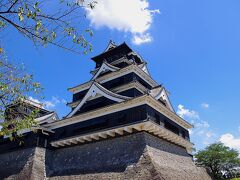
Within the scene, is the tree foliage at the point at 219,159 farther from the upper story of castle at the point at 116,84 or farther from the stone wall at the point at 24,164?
the stone wall at the point at 24,164

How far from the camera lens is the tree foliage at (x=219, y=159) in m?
30.6

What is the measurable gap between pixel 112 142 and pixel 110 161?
128 cm

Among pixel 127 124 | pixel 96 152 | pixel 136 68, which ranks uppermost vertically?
pixel 136 68

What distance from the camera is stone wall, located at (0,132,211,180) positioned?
13.3 metres

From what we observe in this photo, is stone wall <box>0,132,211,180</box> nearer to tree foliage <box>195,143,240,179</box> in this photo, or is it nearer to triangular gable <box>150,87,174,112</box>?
triangular gable <box>150,87,174,112</box>

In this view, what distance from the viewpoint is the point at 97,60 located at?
24.4m

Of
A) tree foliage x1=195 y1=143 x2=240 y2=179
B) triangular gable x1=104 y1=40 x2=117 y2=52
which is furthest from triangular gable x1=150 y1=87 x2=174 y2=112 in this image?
tree foliage x1=195 y1=143 x2=240 y2=179

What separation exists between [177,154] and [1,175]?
13738mm

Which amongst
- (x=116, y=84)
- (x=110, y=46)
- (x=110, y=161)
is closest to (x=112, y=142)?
(x=110, y=161)

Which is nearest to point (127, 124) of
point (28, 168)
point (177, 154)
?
point (177, 154)

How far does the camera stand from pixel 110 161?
48.0ft

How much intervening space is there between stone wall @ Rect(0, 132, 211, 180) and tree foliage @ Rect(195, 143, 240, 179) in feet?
45.3

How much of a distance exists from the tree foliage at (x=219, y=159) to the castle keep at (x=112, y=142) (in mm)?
13313

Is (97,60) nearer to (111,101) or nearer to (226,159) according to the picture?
(111,101)
